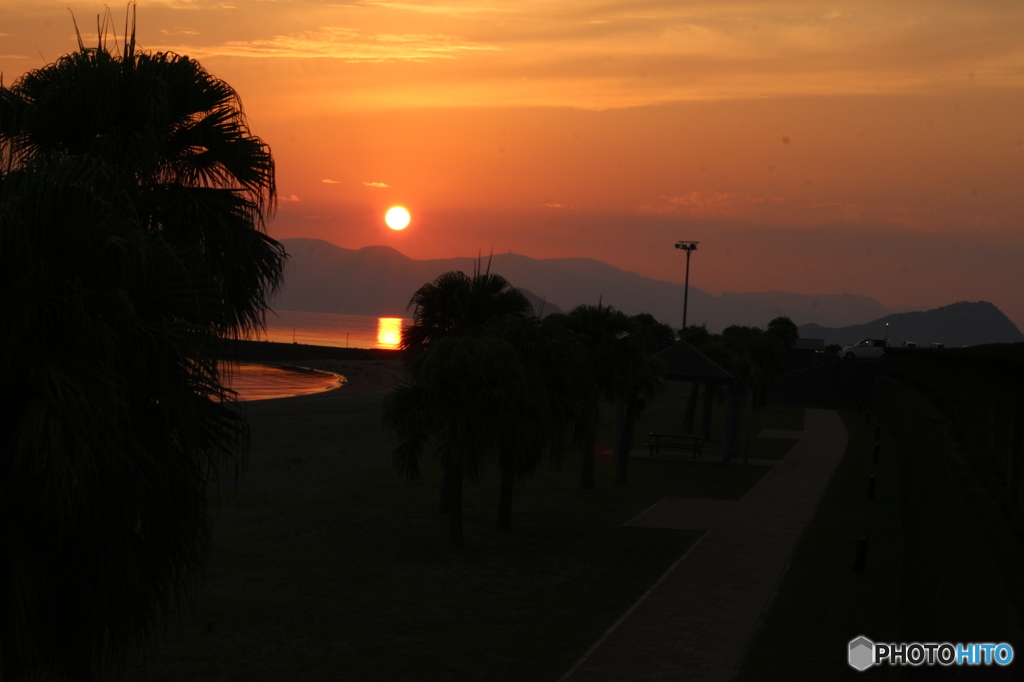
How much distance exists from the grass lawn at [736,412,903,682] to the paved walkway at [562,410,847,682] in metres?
0.27

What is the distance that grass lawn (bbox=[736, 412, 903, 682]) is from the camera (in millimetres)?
10758

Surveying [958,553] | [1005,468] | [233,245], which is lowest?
[958,553]

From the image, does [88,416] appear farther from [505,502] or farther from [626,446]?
[626,446]

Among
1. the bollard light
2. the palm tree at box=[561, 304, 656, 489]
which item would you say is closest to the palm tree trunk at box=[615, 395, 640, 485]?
the palm tree at box=[561, 304, 656, 489]

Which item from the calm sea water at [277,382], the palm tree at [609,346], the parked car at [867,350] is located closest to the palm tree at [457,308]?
the palm tree at [609,346]

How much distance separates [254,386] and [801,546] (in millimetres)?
67124

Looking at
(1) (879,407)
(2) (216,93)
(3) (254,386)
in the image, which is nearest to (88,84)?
(2) (216,93)

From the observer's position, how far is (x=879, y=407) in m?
51.2

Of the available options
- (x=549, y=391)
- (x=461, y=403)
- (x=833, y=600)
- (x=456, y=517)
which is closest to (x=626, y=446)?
(x=549, y=391)

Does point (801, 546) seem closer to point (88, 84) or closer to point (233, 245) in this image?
point (233, 245)

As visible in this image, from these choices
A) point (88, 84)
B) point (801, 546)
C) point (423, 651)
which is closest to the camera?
point (88, 84)

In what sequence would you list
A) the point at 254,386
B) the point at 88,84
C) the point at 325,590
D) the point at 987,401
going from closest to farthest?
the point at 88,84 → the point at 987,401 → the point at 325,590 → the point at 254,386

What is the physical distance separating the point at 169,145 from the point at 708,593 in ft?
32.0

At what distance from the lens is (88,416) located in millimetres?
6191
